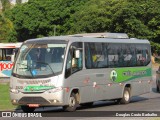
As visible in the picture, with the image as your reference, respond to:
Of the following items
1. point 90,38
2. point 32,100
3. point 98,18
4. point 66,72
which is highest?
point 98,18

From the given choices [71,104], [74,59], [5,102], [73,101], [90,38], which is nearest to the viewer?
[71,104]

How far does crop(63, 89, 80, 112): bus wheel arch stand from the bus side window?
80cm

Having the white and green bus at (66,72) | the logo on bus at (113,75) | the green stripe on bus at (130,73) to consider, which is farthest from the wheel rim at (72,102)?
the green stripe on bus at (130,73)

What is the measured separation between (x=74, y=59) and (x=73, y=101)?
154 cm

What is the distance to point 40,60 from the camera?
1917 cm

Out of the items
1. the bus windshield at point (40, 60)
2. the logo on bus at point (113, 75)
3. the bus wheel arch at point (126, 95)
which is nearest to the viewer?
the bus windshield at point (40, 60)

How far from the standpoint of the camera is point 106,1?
78312 mm

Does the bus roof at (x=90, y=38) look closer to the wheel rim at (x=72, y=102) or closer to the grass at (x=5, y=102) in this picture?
the wheel rim at (x=72, y=102)

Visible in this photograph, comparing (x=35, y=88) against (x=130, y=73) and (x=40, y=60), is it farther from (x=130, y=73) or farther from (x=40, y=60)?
(x=130, y=73)

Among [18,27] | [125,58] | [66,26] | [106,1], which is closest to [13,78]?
[125,58]

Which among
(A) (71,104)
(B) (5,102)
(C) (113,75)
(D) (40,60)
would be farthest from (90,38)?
(B) (5,102)

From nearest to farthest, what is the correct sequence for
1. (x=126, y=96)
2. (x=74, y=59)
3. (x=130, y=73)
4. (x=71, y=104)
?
1. (x=71, y=104)
2. (x=74, y=59)
3. (x=126, y=96)
4. (x=130, y=73)

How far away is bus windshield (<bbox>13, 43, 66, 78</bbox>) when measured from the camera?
18984 millimetres

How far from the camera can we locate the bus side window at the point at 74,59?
19.2 meters
